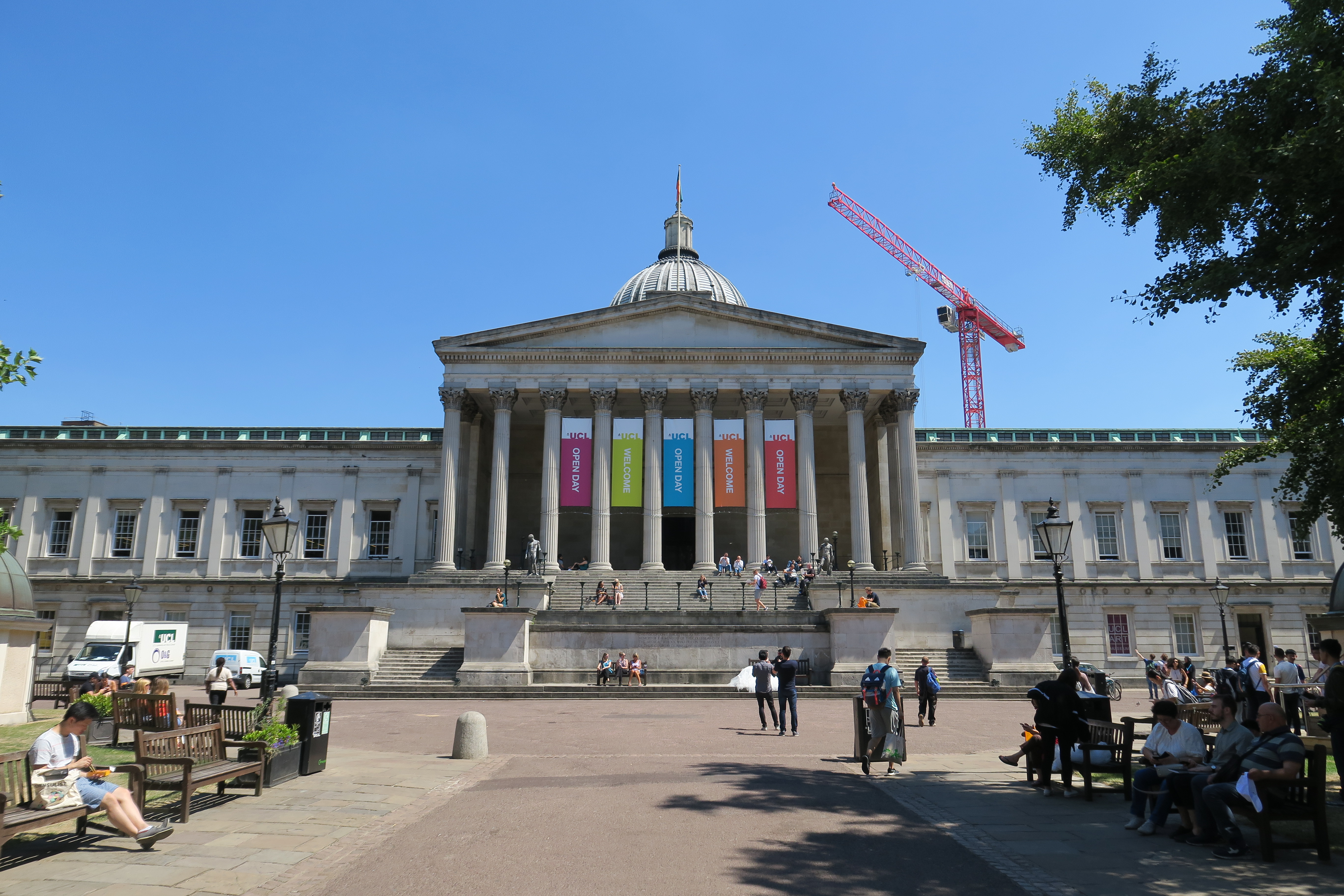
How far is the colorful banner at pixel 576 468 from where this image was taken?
41969mm

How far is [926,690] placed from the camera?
19484 millimetres

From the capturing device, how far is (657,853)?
28.1ft

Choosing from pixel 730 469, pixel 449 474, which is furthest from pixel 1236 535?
pixel 449 474

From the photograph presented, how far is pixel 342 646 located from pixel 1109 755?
1005 inches

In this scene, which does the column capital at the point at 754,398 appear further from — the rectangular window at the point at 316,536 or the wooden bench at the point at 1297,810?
the wooden bench at the point at 1297,810

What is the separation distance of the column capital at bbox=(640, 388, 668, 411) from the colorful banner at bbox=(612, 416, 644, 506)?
860 millimetres

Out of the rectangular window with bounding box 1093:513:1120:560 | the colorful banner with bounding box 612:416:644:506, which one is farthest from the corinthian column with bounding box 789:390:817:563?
the rectangular window with bounding box 1093:513:1120:560

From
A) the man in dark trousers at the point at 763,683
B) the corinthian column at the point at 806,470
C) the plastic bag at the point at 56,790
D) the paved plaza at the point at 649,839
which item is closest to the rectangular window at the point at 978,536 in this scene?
the corinthian column at the point at 806,470

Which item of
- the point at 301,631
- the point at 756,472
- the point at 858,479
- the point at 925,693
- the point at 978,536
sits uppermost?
the point at 756,472

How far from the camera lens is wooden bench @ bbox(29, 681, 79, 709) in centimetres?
2384

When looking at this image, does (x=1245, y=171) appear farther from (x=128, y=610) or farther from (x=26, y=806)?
(x=128, y=610)

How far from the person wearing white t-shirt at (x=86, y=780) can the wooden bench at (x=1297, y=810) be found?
1024 centimetres

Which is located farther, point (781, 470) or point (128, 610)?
point (781, 470)

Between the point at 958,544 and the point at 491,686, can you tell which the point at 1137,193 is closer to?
the point at 491,686
